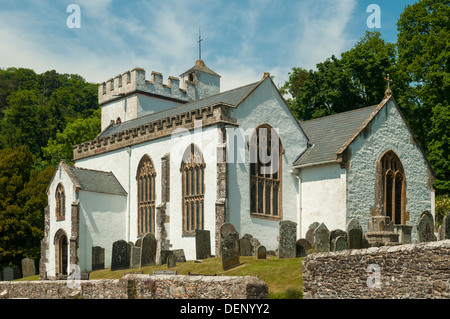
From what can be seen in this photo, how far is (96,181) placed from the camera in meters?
40.6

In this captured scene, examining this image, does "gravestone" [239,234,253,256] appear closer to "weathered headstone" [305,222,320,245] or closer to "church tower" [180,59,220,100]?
"weathered headstone" [305,222,320,245]

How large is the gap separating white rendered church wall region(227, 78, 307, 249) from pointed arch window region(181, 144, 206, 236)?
7.01 ft

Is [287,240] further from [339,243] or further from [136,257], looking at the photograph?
[136,257]

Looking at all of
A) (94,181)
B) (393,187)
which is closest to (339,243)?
(393,187)

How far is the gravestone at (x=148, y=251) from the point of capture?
3222 centimetres

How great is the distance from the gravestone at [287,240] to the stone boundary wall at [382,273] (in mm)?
7509

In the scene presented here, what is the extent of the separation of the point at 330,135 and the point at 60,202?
691 inches

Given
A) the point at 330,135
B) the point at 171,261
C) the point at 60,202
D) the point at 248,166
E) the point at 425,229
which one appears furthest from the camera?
the point at 60,202

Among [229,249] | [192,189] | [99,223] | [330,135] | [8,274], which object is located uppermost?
[330,135]

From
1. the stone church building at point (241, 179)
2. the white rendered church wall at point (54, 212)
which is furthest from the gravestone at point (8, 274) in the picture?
the white rendered church wall at point (54, 212)

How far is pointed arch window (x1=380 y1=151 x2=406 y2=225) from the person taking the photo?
35.2 m

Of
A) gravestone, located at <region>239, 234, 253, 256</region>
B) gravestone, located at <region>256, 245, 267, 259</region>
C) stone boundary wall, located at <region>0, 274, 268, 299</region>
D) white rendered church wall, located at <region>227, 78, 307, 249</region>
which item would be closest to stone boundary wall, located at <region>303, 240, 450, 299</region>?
stone boundary wall, located at <region>0, 274, 268, 299</region>

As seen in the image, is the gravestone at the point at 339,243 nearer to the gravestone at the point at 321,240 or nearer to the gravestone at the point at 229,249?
the gravestone at the point at 321,240

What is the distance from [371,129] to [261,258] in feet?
39.0
